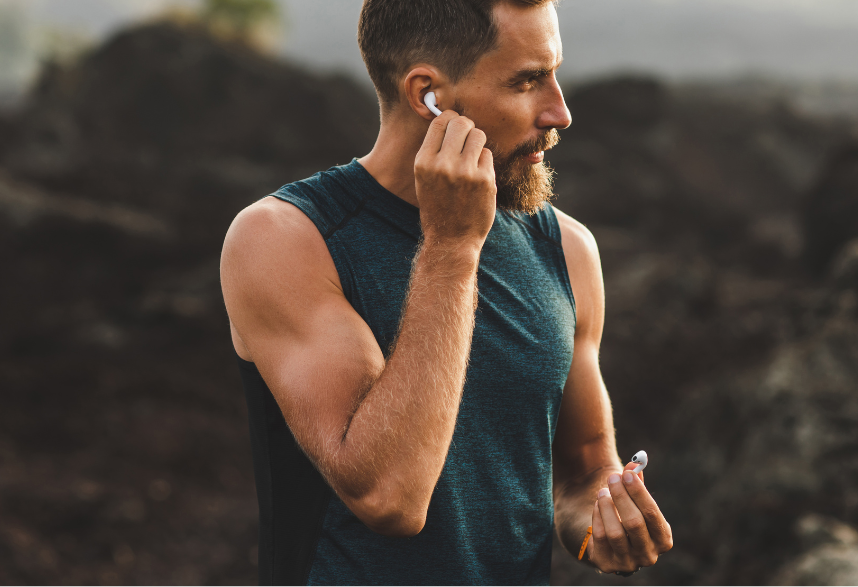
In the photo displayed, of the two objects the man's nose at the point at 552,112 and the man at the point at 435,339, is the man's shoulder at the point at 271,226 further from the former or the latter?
the man's nose at the point at 552,112

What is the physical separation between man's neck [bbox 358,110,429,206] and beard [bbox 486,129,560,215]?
0.25 meters

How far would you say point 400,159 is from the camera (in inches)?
90.1

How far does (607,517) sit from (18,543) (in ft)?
21.4

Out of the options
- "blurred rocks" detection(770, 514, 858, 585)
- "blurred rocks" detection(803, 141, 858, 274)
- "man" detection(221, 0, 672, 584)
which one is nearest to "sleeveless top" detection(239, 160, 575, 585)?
"man" detection(221, 0, 672, 584)

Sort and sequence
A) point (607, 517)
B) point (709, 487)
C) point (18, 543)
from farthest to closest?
point (18, 543) → point (709, 487) → point (607, 517)

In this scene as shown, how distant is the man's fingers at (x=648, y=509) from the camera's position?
1852mm

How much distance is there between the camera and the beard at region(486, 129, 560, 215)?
2223 millimetres

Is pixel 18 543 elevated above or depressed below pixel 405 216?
below

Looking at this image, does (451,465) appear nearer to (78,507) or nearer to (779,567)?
(779,567)

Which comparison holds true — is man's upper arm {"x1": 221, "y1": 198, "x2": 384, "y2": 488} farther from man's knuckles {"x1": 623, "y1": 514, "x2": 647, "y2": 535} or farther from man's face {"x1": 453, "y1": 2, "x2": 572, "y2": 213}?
man's knuckles {"x1": 623, "y1": 514, "x2": 647, "y2": 535}

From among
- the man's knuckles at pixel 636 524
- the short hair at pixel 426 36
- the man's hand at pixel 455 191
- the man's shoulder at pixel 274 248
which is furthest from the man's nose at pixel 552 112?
the man's knuckles at pixel 636 524

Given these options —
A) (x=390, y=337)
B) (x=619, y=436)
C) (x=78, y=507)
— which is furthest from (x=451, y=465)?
(x=619, y=436)

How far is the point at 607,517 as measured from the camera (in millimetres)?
1896

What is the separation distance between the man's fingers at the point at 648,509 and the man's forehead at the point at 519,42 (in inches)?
47.3
